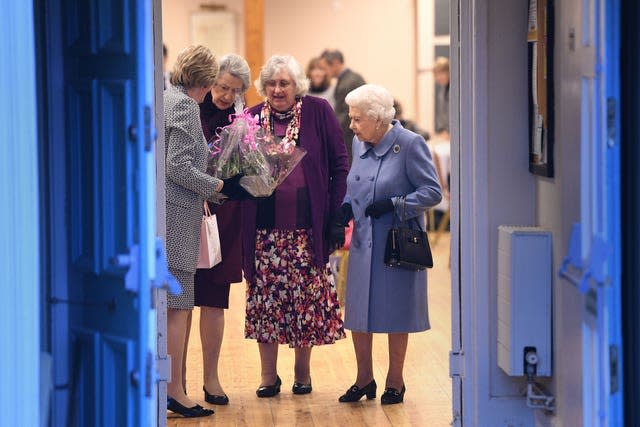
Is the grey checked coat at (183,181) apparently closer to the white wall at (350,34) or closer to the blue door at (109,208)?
the blue door at (109,208)

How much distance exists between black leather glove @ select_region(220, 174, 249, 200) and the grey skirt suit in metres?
0.16

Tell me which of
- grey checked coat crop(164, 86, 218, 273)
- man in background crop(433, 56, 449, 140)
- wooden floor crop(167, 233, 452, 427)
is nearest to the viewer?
grey checked coat crop(164, 86, 218, 273)

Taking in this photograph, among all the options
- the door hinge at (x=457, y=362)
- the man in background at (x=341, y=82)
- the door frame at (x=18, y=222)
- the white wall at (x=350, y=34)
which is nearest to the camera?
the door frame at (x=18, y=222)

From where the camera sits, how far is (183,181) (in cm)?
565

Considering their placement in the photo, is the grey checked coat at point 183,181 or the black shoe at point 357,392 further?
the black shoe at point 357,392

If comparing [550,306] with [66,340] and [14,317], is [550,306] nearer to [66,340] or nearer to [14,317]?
[66,340]

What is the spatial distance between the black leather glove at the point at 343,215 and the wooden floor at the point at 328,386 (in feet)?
3.02

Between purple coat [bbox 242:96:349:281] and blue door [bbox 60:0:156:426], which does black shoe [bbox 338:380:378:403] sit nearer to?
purple coat [bbox 242:96:349:281]

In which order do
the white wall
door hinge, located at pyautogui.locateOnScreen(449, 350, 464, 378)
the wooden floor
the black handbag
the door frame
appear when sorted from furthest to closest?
the white wall → the black handbag → the wooden floor → door hinge, located at pyautogui.locateOnScreen(449, 350, 464, 378) → the door frame

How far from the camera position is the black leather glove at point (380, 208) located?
606 centimetres

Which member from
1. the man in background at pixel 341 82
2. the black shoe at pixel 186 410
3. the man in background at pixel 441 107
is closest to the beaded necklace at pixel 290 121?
the black shoe at pixel 186 410

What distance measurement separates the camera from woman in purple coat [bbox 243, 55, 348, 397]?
243 inches

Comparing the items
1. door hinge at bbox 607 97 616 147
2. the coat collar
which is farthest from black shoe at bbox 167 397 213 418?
door hinge at bbox 607 97 616 147

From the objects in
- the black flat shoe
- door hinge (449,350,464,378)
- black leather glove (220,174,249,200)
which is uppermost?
black leather glove (220,174,249,200)
